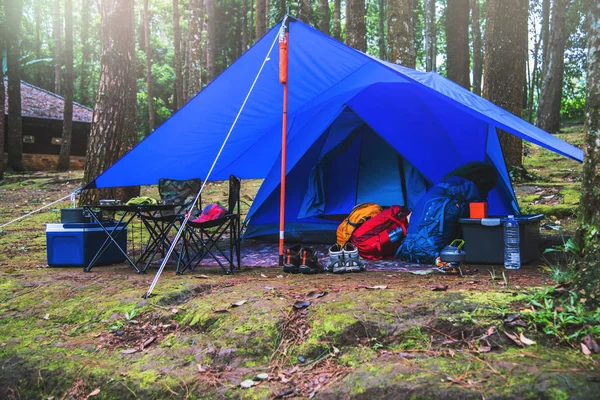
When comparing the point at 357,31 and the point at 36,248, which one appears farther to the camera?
the point at 357,31

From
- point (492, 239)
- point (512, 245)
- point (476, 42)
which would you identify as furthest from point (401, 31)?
point (476, 42)

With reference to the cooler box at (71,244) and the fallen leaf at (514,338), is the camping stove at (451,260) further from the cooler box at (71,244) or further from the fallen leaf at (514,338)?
the cooler box at (71,244)

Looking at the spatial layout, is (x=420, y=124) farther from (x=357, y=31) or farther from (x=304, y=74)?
(x=357, y=31)

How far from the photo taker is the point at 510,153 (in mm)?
6988

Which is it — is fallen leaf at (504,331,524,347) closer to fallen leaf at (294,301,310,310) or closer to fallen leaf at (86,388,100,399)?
fallen leaf at (294,301,310,310)

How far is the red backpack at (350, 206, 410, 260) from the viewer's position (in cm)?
481

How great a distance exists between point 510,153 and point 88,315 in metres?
5.64

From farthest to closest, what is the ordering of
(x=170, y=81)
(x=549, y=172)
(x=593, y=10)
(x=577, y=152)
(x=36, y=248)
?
(x=170, y=81)
(x=549, y=172)
(x=36, y=248)
(x=577, y=152)
(x=593, y=10)

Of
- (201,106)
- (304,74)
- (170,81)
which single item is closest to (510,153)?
(304,74)

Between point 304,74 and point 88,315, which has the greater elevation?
point 304,74

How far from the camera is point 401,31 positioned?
22.1ft

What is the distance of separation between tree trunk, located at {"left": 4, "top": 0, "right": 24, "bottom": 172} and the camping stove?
1226 cm

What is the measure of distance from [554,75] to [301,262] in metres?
10.8

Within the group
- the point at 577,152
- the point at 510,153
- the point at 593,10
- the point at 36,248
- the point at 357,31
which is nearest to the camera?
the point at 593,10
